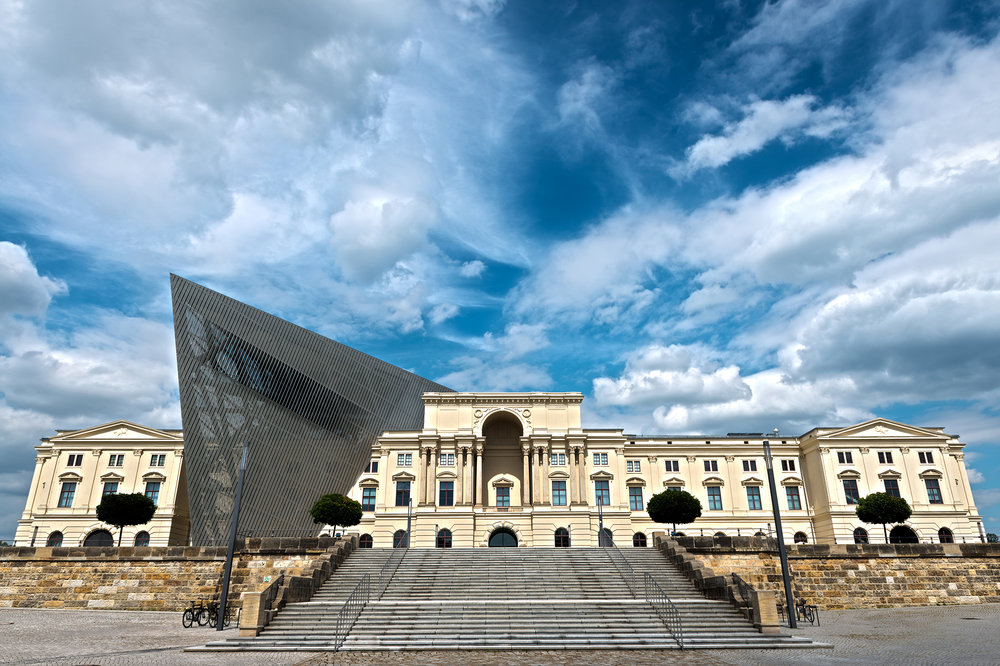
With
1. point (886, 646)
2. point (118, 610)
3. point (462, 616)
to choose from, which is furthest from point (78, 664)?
point (886, 646)

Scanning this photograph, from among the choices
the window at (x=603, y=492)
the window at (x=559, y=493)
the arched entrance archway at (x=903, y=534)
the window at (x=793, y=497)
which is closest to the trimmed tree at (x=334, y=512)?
the window at (x=559, y=493)

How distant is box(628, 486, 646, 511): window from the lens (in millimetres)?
59719

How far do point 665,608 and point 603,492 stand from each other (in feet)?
112

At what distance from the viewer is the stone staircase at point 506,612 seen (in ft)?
65.7

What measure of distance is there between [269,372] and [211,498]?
36.8 feet

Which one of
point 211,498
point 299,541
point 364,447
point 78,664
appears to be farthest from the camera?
point 364,447

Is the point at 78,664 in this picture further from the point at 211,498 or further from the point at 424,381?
the point at 424,381

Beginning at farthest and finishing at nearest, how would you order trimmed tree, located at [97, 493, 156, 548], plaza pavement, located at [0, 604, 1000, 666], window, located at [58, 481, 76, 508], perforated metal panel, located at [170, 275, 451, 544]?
1. window, located at [58, 481, 76, 508]
2. perforated metal panel, located at [170, 275, 451, 544]
3. trimmed tree, located at [97, 493, 156, 548]
4. plaza pavement, located at [0, 604, 1000, 666]

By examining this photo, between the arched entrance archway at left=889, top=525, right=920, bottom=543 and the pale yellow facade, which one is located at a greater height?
the pale yellow facade

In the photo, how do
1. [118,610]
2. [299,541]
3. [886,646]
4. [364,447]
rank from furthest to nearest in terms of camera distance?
[364,447] < [299,541] < [118,610] < [886,646]

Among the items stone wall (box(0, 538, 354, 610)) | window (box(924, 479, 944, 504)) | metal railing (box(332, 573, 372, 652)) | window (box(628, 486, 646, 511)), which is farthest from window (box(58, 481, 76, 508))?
window (box(924, 479, 944, 504))

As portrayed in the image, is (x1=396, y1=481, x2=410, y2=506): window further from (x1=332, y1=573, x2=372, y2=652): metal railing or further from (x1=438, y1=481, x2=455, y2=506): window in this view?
(x1=332, y1=573, x2=372, y2=652): metal railing

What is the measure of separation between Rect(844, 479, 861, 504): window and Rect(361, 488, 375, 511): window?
137 ft

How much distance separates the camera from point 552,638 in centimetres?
2009
